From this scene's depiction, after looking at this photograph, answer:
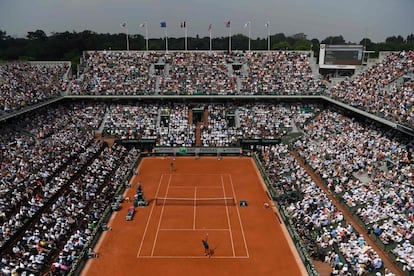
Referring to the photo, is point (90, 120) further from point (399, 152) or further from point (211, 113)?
point (399, 152)

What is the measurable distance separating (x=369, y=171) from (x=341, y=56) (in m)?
23.4

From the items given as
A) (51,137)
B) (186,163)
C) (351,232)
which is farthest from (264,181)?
(51,137)

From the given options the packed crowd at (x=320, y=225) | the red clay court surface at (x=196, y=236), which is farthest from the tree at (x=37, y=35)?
the packed crowd at (x=320, y=225)

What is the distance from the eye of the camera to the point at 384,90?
113ft

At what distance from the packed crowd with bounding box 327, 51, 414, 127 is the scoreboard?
3637mm

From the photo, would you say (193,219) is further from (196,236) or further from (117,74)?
(117,74)

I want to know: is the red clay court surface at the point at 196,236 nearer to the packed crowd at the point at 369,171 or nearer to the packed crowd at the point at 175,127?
the packed crowd at the point at 369,171

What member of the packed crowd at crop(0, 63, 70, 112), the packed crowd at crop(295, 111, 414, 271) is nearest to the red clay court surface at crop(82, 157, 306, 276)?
the packed crowd at crop(295, 111, 414, 271)

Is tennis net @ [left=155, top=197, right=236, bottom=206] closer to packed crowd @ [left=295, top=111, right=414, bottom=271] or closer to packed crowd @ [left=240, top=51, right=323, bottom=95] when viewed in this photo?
packed crowd @ [left=295, top=111, right=414, bottom=271]

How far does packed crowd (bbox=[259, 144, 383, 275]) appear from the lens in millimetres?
18250

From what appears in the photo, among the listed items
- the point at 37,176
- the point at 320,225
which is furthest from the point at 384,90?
the point at 37,176

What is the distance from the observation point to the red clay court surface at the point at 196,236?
1939 centimetres

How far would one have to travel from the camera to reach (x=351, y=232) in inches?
813

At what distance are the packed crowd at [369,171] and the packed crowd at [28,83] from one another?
1089 inches
